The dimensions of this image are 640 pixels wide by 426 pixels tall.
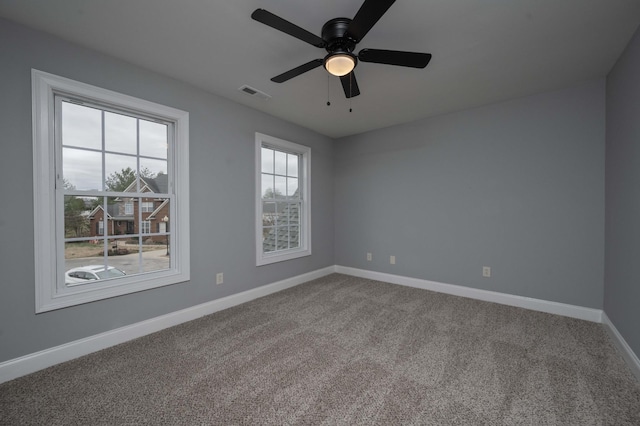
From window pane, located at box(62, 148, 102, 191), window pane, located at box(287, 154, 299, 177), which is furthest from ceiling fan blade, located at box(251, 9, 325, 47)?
window pane, located at box(287, 154, 299, 177)

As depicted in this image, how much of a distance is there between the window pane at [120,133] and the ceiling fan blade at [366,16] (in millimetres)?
2183

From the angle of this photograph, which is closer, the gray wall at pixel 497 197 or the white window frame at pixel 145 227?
the white window frame at pixel 145 227

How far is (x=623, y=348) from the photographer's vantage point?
6.70ft

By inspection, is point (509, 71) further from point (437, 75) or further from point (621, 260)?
point (621, 260)

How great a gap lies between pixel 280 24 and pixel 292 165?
8.96 feet

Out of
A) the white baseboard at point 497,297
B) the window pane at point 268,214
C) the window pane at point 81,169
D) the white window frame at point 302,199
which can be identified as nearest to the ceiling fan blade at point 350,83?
the white window frame at point 302,199

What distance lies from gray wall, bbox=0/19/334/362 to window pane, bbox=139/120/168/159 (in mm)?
255

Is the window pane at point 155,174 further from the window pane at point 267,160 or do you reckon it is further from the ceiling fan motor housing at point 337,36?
the ceiling fan motor housing at point 337,36

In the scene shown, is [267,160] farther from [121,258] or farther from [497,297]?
[497,297]

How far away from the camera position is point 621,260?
7.18 feet

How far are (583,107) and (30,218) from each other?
5.14 metres

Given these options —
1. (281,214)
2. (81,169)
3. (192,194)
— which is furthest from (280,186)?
(81,169)

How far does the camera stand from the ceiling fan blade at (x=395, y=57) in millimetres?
1720

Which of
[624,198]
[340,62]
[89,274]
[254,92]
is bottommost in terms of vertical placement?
[89,274]
